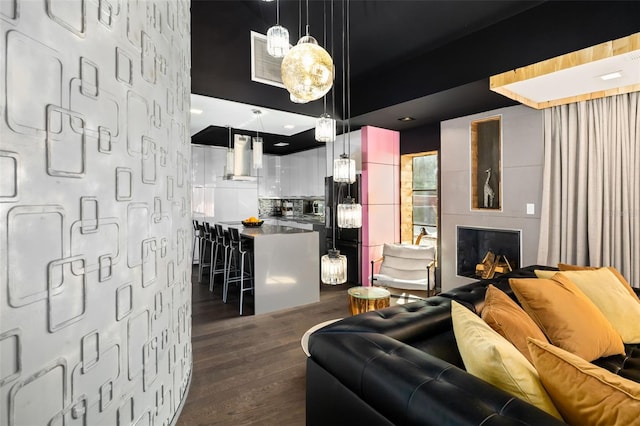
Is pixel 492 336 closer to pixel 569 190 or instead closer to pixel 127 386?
pixel 127 386

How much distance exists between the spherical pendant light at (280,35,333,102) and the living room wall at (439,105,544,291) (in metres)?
2.96

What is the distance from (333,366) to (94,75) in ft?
4.89

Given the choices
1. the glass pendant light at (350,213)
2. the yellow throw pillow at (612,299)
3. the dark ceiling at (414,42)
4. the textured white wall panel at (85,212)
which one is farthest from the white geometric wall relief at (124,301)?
the dark ceiling at (414,42)

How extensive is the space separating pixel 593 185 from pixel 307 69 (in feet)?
10.5

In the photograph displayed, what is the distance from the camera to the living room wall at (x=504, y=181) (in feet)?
11.8

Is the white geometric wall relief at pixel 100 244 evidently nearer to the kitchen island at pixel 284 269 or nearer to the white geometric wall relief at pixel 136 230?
the white geometric wall relief at pixel 136 230

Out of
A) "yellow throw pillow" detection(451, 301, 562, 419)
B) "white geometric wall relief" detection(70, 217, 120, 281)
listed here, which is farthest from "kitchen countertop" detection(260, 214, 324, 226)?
"yellow throw pillow" detection(451, 301, 562, 419)

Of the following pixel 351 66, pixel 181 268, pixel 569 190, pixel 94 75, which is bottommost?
pixel 181 268

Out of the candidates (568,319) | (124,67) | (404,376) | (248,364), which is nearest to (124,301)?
(124,67)

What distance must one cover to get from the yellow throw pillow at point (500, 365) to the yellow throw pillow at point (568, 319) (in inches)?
28.1

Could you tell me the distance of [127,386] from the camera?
1431 millimetres

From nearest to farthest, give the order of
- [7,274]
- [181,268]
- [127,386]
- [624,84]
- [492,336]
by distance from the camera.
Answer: [7,274], [492,336], [127,386], [181,268], [624,84]

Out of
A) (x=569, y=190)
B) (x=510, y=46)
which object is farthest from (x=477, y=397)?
(x=569, y=190)

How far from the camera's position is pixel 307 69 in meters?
1.77
